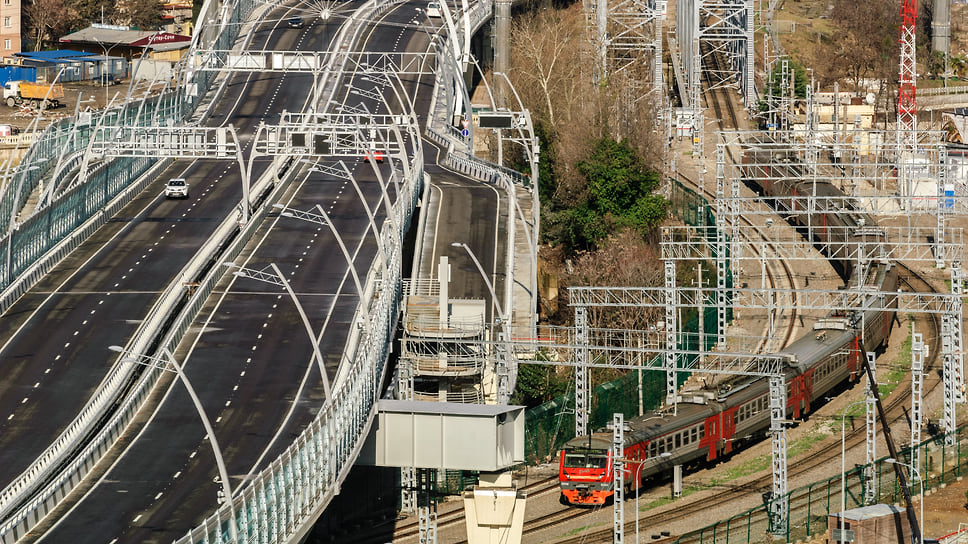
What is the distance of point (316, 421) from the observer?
63.2 metres

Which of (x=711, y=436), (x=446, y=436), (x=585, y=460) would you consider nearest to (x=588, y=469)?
(x=585, y=460)

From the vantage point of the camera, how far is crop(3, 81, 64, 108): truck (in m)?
160

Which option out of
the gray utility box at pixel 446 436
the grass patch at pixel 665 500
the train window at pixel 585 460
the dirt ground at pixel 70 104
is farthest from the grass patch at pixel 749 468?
the dirt ground at pixel 70 104

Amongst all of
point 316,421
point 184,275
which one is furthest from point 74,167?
point 316,421

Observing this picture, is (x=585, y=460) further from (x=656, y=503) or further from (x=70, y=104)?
(x=70, y=104)

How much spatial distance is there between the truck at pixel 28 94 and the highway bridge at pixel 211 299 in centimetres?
1308

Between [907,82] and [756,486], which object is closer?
[756,486]

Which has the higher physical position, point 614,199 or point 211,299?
point 614,199

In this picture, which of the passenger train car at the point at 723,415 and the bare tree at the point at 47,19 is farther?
the bare tree at the point at 47,19

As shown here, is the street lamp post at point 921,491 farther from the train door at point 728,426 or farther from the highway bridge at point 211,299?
the highway bridge at point 211,299

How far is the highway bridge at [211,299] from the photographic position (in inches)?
2483

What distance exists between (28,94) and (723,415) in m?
96.0

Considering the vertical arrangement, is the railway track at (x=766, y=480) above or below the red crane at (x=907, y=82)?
below

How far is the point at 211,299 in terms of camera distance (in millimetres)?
94625
